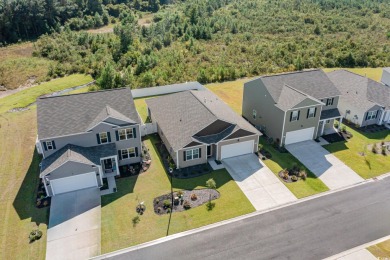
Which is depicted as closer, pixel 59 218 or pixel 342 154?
pixel 59 218

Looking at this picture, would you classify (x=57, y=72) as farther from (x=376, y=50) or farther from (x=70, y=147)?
(x=376, y=50)

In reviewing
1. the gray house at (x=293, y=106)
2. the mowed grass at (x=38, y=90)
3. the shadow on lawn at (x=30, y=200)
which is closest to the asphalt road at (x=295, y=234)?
the shadow on lawn at (x=30, y=200)

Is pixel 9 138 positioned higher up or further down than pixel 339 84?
further down

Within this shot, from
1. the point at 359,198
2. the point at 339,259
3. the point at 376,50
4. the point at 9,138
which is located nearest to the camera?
the point at 339,259

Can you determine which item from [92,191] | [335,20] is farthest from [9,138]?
[335,20]

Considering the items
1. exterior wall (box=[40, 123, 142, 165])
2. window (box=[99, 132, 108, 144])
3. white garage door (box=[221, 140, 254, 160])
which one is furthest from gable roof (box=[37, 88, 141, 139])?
white garage door (box=[221, 140, 254, 160])

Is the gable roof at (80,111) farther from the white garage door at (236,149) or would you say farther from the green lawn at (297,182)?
the green lawn at (297,182)

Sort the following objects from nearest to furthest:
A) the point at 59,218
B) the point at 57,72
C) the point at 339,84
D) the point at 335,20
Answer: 1. the point at 59,218
2. the point at 339,84
3. the point at 57,72
4. the point at 335,20
